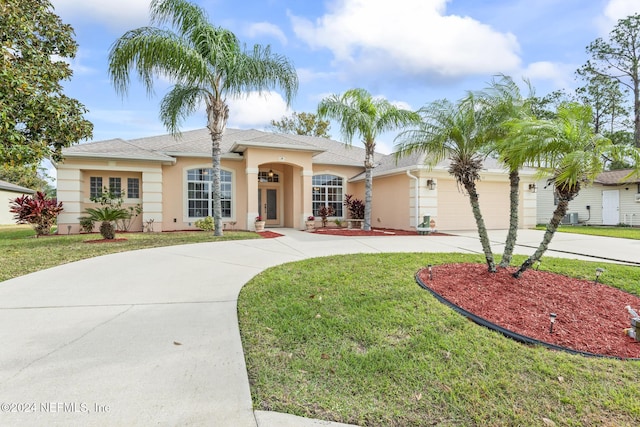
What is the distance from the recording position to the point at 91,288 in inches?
206

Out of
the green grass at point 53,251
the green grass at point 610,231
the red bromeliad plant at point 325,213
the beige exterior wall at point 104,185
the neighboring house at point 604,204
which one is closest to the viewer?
the green grass at point 53,251

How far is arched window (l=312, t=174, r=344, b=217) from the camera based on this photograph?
17578 mm

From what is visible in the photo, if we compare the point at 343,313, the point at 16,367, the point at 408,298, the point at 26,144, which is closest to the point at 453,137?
the point at 408,298

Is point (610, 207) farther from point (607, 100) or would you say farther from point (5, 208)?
point (5, 208)

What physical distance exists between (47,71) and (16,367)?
9.09 metres

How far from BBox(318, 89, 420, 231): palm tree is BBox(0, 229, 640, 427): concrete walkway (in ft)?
27.5

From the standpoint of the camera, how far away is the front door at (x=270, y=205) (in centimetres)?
1756

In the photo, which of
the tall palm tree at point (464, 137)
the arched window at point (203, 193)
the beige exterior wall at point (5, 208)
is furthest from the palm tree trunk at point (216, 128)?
the beige exterior wall at point (5, 208)

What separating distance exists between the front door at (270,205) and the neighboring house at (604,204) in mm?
17261

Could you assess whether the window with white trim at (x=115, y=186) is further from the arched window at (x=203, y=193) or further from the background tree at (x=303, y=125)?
the background tree at (x=303, y=125)

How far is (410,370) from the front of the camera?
2873 mm

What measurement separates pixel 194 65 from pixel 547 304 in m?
10.8

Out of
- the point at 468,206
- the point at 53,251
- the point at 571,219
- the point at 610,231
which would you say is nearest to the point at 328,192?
the point at 468,206

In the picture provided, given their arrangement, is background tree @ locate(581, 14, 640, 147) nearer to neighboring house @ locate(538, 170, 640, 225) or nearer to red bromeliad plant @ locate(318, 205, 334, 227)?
neighboring house @ locate(538, 170, 640, 225)
